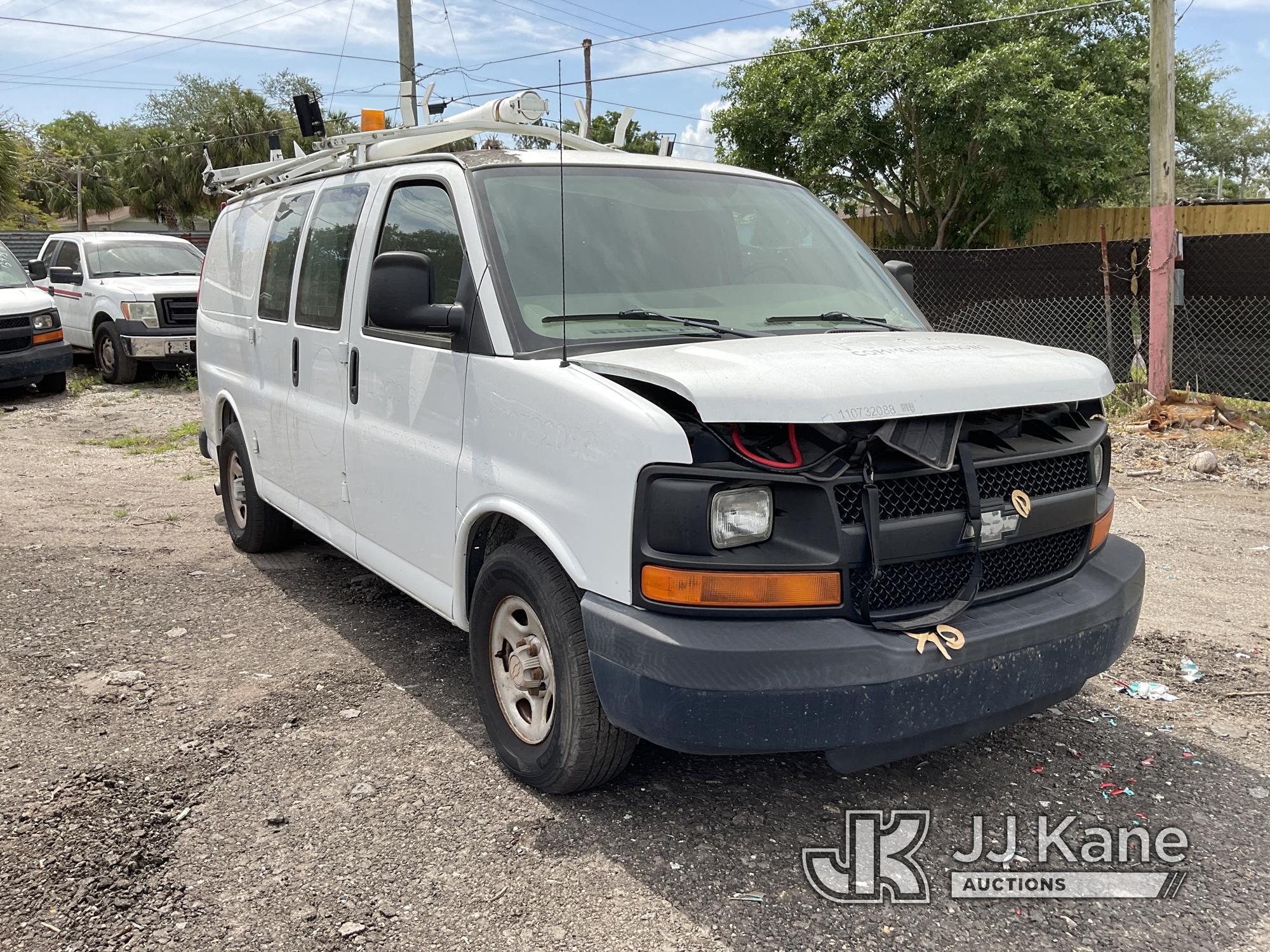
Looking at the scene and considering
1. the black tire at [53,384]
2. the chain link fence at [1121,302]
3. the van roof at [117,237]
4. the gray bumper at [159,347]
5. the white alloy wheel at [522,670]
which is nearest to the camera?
Answer: the white alloy wheel at [522,670]

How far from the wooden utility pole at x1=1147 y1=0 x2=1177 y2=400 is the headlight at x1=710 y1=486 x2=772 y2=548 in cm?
903

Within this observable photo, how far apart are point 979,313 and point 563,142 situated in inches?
331

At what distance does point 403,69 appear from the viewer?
61.3ft

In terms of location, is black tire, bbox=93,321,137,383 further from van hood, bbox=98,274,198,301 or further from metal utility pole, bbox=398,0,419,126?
metal utility pole, bbox=398,0,419,126

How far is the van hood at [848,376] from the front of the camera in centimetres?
274

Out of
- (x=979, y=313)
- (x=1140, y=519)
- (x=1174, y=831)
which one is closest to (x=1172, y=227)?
(x=979, y=313)

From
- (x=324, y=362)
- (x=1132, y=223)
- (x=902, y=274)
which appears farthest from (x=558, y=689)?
(x=1132, y=223)

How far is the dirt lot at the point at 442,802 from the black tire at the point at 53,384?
912cm

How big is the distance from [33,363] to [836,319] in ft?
39.6

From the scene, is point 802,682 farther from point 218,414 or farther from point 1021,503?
point 218,414

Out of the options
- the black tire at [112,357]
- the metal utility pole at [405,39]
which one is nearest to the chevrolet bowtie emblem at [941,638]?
the black tire at [112,357]

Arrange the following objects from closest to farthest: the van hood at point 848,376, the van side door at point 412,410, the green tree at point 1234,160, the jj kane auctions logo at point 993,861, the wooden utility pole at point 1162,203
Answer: the van hood at point 848,376 → the jj kane auctions logo at point 993,861 → the van side door at point 412,410 → the wooden utility pole at point 1162,203 → the green tree at point 1234,160

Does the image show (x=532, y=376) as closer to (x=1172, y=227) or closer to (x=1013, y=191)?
(x=1172, y=227)

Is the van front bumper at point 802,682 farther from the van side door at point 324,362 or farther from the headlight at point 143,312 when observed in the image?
the headlight at point 143,312
